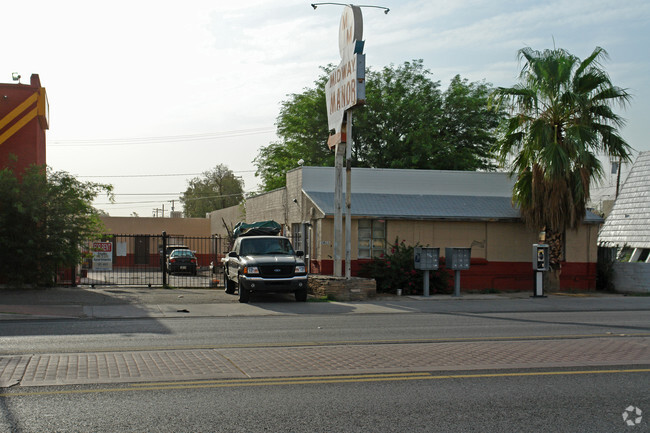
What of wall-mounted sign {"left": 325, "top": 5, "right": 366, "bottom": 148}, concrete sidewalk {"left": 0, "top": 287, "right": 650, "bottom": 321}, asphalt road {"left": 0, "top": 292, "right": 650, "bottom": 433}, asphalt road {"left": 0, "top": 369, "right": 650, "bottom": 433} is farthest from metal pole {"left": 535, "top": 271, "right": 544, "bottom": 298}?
asphalt road {"left": 0, "top": 369, "right": 650, "bottom": 433}

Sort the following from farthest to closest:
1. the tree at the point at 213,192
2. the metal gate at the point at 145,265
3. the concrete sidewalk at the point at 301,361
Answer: the tree at the point at 213,192 < the metal gate at the point at 145,265 < the concrete sidewalk at the point at 301,361

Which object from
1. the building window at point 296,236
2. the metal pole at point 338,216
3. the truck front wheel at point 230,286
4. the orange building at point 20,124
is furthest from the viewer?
the building window at point 296,236

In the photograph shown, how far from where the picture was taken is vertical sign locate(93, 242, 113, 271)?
2306 cm

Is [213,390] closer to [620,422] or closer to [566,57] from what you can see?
[620,422]

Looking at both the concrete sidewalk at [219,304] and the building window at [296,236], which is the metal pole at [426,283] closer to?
the concrete sidewalk at [219,304]

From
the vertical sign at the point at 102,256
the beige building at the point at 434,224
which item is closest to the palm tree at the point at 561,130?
the beige building at the point at 434,224

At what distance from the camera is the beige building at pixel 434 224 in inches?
996

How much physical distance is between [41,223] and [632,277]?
20977mm

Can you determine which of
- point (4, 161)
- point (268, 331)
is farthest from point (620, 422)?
point (4, 161)

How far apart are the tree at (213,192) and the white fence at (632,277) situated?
6587cm

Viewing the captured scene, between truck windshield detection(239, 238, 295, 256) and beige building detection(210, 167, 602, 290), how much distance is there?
341 centimetres

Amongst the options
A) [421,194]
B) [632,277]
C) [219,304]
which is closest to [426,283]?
[421,194]

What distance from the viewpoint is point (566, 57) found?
939 inches

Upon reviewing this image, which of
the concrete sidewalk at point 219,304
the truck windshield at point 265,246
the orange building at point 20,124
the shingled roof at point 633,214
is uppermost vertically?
the orange building at point 20,124
